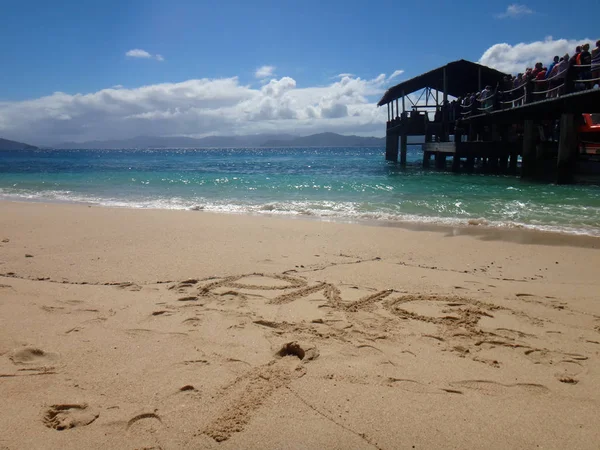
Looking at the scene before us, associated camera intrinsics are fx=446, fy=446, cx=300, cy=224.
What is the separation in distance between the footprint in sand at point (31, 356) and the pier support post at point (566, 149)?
53.5ft

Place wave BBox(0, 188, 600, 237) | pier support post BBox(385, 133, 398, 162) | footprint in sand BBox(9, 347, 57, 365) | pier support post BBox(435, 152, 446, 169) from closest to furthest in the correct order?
footprint in sand BBox(9, 347, 57, 365), wave BBox(0, 188, 600, 237), pier support post BBox(435, 152, 446, 169), pier support post BBox(385, 133, 398, 162)

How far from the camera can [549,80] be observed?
14773 mm

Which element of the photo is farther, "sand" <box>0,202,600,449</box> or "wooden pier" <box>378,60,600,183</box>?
"wooden pier" <box>378,60,600,183</box>

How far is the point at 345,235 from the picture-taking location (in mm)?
7590

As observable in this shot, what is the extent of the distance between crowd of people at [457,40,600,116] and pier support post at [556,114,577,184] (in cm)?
101

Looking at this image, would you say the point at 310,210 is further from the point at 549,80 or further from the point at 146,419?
the point at 549,80

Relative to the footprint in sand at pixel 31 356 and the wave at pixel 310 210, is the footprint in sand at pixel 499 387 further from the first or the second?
the wave at pixel 310 210

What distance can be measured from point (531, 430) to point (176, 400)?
194 centimetres

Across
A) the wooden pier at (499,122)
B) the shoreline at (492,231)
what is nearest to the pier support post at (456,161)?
the wooden pier at (499,122)

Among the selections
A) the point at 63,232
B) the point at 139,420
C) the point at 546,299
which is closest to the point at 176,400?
the point at 139,420

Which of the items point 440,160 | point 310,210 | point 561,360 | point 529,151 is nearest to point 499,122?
A: point 529,151

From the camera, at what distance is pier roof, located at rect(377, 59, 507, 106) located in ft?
76.2

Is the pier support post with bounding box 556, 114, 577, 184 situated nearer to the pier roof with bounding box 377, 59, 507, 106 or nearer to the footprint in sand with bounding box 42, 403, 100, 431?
the pier roof with bounding box 377, 59, 507, 106

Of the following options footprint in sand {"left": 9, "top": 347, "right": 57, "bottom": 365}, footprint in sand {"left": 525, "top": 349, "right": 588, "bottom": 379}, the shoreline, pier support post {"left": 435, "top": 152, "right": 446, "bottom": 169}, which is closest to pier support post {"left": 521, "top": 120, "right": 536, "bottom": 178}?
pier support post {"left": 435, "top": 152, "right": 446, "bottom": 169}
